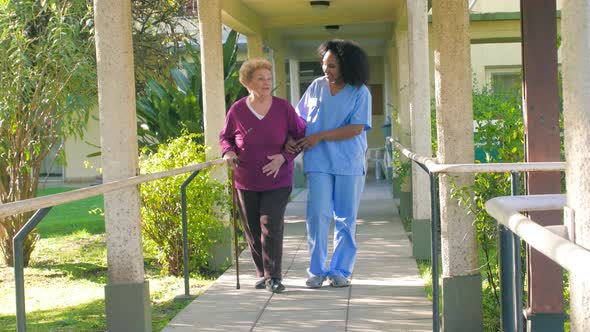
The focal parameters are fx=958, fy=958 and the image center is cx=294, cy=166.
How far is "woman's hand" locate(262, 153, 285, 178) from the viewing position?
670 cm

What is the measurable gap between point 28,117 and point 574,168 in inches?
298

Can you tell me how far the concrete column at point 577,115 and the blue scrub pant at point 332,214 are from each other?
4224 millimetres

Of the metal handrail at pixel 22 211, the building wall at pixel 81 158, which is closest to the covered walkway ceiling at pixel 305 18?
the building wall at pixel 81 158

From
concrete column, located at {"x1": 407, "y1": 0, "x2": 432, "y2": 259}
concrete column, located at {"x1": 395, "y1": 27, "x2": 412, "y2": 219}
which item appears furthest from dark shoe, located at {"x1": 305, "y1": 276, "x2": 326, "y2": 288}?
concrete column, located at {"x1": 395, "y1": 27, "x2": 412, "y2": 219}

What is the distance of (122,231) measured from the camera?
5258mm

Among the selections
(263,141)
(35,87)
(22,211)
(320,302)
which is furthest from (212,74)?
(22,211)

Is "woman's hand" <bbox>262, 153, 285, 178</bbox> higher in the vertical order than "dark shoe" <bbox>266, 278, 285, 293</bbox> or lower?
higher

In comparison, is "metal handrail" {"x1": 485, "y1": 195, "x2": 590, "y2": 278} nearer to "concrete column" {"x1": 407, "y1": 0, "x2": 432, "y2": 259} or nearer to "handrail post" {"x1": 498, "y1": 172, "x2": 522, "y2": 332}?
"handrail post" {"x1": 498, "y1": 172, "x2": 522, "y2": 332}

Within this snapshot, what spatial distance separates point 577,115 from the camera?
8.45ft

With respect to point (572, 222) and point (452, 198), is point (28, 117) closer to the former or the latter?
point (452, 198)

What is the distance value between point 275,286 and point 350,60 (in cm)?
170

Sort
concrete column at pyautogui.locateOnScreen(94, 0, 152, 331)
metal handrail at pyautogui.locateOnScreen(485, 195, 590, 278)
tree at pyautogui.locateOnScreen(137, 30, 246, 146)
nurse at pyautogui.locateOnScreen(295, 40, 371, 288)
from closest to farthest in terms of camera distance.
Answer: metal handrail at pyautogui.locateOnScreen(485, 195, 590, 278)
concrete column at pyautogui.locateOnScreen(94, 0, 152, 331)
nurse at pyautogui.locateOnScreen(295, 40, 371, 288)
tree at pyautogui.locateOnScreen(137, 30, 246, 146)

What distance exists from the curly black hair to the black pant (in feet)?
3.00

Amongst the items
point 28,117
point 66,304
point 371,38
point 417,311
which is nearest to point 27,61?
point 28,117
